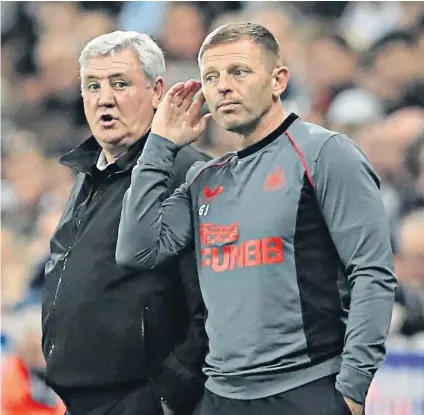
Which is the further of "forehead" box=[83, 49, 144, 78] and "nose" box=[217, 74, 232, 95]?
"forehead" box=[83, 49, 144, 78]

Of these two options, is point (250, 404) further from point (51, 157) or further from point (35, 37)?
point (35, 37)

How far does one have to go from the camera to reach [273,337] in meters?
2.05

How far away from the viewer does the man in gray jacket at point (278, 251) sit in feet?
6.65

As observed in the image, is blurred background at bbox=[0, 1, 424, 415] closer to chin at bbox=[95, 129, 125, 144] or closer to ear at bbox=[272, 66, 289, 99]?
chin at bbox=[95, 129, 125, 144]

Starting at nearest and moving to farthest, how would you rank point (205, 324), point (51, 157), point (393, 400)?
point (205, 324) → point (393, 400) → point (51, 157)

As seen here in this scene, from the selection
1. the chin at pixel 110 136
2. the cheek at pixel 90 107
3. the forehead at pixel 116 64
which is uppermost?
the forehead at pixel 116 64

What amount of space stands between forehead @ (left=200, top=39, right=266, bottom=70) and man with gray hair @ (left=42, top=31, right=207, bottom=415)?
37 centimetres

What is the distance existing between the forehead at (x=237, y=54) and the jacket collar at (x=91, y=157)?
41cm

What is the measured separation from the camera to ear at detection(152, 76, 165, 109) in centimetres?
257

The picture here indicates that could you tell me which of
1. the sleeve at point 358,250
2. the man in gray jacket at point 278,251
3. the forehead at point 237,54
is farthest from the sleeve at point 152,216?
the sleeve at point 358,250

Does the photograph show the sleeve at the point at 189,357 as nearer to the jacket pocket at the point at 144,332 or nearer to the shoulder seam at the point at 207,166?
the jacket pocket at the point at 144,332

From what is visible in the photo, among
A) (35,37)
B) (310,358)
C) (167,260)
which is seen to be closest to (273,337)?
(310,358)

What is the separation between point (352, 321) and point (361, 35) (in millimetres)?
3589

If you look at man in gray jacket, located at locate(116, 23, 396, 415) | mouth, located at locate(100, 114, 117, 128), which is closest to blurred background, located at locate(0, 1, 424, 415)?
mouth, located at locate(100, 114, 117, 128)
